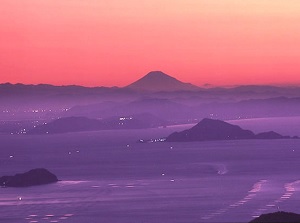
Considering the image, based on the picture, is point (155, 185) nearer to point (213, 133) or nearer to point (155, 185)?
point (155, 185)

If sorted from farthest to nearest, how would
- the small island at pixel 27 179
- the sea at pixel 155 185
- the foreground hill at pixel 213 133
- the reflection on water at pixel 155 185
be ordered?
the foreground hill at pixel 213 133, the small island at pixel 27 179, the reflection on water at pixel 155 185, the sea at pixel 155 185

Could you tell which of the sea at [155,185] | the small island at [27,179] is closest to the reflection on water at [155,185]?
the sea at [155,185]

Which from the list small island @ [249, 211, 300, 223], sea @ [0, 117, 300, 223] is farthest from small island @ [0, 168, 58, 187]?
small island @ [249, 211, 300, 223]

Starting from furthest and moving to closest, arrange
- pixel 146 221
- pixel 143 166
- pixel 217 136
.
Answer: pixel 217 136 → pixel 143 166 → pixel 146 221

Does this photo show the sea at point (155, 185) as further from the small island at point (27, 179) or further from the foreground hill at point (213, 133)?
the foreground hill at point (213, 133)

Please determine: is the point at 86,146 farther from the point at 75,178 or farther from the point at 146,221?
the point at 146,221

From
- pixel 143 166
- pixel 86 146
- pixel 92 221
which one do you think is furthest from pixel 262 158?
pixel 92 221
